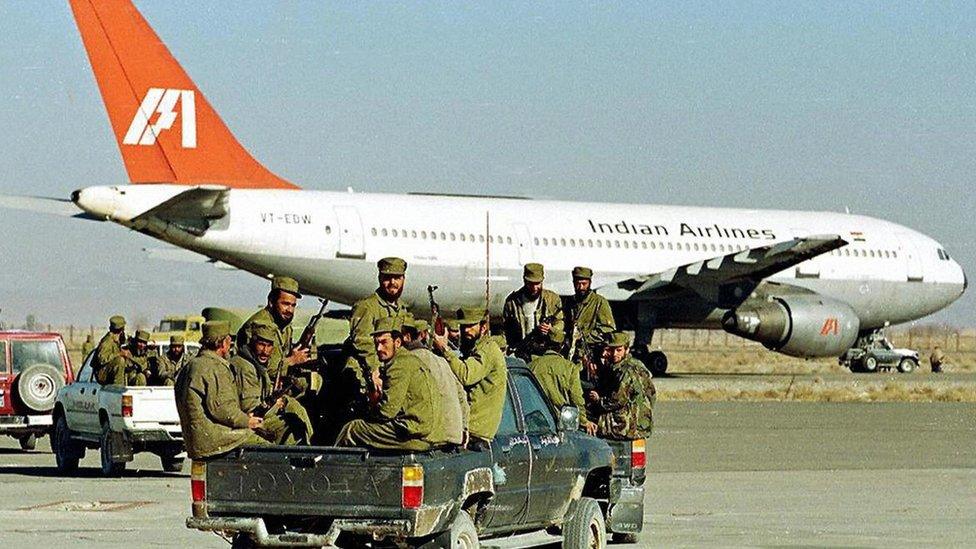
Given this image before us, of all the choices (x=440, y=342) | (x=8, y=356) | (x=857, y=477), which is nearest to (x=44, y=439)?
(x=8, y=356)

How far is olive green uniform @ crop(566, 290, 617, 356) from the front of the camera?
17.1 meters

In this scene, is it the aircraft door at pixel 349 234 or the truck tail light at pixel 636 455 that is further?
A: the aircraft door at pixel 349 234

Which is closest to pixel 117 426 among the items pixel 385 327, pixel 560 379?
pixel 560 379

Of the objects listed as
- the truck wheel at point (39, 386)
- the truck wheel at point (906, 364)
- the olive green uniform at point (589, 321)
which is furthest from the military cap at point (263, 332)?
the truck wheel at point (906, 364)

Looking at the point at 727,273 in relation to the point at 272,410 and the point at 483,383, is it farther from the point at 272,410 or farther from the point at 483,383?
the point at 272,410

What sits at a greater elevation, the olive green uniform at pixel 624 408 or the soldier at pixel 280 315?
the soldier at pixel 280 315

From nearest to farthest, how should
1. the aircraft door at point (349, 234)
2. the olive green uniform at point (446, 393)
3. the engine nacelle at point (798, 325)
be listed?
the olive green uniform at point (446, 393) → the aircraft door at point (349, 234) → the engine nacelle at point (798, 325)

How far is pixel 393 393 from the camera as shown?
1074 cm

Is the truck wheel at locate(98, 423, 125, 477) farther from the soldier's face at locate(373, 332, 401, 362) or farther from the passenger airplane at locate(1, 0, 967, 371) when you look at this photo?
the passenger airplane at locate(1, 0, 967, 371)

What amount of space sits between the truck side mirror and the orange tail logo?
108ft

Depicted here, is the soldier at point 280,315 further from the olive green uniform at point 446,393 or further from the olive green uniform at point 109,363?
the olive green uniform at point 109,363

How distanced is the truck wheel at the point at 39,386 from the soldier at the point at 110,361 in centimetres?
169

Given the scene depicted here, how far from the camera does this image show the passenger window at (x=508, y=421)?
12050 mm

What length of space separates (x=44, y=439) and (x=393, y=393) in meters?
20.4
